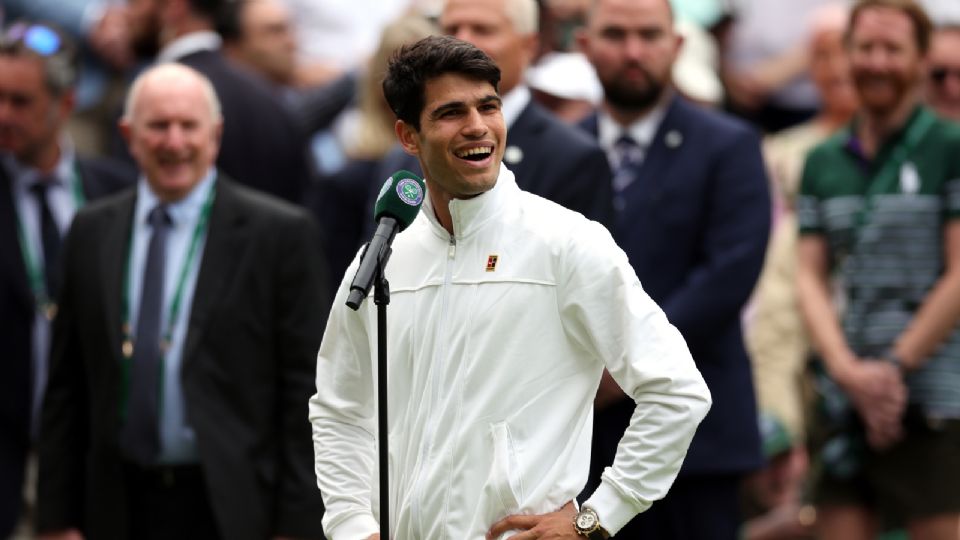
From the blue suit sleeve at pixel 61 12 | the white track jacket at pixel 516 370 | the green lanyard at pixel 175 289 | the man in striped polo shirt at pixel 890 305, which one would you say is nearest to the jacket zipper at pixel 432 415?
the white track jacket at pixel 516 370

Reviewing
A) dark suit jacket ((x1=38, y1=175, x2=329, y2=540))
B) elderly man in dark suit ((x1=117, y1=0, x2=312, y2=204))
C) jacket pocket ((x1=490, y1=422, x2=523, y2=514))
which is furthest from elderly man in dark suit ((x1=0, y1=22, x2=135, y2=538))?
jacket pocket ((x1=490, y1=422, x2=523, y2=514))

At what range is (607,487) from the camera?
5.25 metres

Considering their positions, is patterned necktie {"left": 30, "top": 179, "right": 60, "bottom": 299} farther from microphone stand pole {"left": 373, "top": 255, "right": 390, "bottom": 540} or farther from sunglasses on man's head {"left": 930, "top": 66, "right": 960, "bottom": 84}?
sunglasses on man's head {"left": 930, "top": 66, "right": 960, "bottom": 84}

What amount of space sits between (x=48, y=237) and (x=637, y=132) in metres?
2.74

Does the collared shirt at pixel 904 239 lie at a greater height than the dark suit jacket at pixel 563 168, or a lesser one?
lesser

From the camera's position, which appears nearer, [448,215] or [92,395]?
[448,215]

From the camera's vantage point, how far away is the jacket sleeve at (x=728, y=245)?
25.0 ft

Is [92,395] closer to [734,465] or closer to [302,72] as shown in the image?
[734,465]

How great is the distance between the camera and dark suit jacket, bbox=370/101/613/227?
7207 mm

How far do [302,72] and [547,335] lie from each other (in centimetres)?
823

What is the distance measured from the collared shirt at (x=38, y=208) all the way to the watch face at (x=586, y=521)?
4.09 metres

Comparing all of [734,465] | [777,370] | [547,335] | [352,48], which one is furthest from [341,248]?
[352,48]

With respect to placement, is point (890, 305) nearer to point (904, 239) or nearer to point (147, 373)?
point (904, 239)

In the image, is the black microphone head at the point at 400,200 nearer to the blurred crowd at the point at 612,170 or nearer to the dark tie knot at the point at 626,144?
the blurred crowd at the point at 612,170
